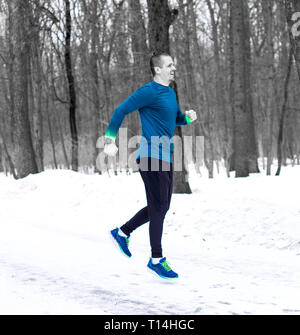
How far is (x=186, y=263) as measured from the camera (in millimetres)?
4586

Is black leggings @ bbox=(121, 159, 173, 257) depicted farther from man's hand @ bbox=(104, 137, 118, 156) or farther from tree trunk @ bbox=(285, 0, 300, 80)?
tree trunk @ bbox=(285, 0, 300, 80)

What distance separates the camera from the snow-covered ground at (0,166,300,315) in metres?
3.04

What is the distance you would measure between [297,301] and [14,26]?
14.7 metres

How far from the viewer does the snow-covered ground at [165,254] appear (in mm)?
3044

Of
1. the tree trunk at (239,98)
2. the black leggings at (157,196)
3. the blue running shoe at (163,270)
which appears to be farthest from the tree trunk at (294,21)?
the tree trunk at (239,98)

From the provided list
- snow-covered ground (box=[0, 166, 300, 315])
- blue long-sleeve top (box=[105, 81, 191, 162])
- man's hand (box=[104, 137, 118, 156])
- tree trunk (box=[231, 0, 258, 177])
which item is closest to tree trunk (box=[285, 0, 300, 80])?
snow-covered ground (box=[0, 166, 300, 315])

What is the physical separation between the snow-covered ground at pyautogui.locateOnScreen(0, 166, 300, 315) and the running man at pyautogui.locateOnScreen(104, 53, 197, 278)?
526 millimetres

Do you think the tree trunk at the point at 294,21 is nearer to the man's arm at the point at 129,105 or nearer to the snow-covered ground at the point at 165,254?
the snow-covered ground at the point at 165,254

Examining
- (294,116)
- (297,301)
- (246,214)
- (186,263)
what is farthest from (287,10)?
(294,116)

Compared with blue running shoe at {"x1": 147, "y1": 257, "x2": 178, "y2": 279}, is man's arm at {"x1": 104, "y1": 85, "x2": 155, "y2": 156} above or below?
above

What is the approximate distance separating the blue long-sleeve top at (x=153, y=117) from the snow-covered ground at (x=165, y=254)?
123 cm

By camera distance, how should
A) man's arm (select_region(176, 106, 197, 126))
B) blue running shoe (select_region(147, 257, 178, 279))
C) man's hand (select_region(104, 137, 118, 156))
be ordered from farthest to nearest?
man's arm (select_region(176, 106, 197, 126)) < blue running shoe (select_region(147, 257, 178, 279)) < man's hand (select_region(104, 137, 118, 156))

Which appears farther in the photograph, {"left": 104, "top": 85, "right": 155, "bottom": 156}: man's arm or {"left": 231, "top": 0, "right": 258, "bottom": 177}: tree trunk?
{"left": 231, "top": 0, "right": 258, "bottom": 177}: tree trunk

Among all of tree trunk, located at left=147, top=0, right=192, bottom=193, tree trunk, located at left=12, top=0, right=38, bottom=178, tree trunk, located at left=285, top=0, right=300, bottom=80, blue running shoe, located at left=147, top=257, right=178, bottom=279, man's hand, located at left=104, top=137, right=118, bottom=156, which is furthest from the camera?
tree trunk, located at left=12, top=0, right=38, bottom=178
